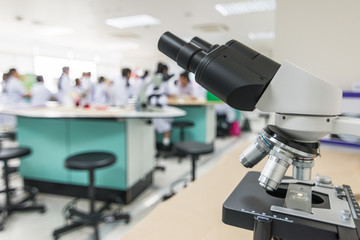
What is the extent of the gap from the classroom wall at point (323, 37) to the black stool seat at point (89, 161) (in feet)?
4.77

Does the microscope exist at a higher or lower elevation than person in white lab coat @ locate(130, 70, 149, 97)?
lower

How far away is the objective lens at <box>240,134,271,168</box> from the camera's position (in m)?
0.49

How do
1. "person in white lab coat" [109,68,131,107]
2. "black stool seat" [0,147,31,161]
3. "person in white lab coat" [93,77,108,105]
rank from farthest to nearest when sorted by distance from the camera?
"person in white lab coat" [93,77,108,105], "person in white lab coat" [109,68,131,107], "black stool seat" [0,147,31,161]

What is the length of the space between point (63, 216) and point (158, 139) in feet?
8.07

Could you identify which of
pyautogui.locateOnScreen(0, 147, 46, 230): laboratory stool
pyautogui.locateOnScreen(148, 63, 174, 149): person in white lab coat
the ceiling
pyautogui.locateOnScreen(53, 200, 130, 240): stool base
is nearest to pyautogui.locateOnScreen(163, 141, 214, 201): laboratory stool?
pyautogui.locateOnScreen(53, 200, 130, 240): stool base

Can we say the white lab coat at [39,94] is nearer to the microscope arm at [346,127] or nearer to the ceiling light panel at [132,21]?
the ceiling light panel at [132,21]

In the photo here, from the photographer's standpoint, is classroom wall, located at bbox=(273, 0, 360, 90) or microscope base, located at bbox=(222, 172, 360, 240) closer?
microscope base, located at bbox=(222, 172, 360, 240)

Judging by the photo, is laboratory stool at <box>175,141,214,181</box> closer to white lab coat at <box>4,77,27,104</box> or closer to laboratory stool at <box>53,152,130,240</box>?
laboratory stool at <box>53,152,130,240</box>

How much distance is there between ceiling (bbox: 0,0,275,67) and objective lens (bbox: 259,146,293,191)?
9.21 ft

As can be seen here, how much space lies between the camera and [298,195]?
56 centimetres

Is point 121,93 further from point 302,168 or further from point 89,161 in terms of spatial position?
point 302,168

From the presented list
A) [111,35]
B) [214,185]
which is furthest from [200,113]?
[111,35]

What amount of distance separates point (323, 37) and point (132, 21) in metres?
5.21

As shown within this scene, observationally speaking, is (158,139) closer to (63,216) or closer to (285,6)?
(63,216)
